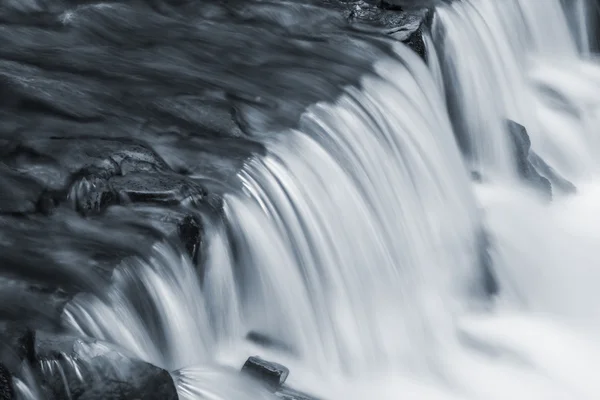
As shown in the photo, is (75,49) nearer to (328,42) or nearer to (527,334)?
(328,42)

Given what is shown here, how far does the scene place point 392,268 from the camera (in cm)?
664

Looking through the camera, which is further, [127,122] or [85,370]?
[127,122]

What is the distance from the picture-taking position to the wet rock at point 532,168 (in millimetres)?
8367

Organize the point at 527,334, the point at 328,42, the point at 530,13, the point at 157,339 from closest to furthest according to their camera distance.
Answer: the point at 157,339 → the point at 527,334 → the point at 328,42 → the point at 530,13

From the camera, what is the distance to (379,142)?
7105 millimetres

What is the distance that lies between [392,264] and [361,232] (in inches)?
10.9

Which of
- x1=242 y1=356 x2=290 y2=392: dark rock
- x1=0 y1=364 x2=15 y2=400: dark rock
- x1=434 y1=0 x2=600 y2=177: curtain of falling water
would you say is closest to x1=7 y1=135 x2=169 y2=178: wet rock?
x1=242 y1=356 x2=290 y2=392: dark rock

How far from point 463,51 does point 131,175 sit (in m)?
3.54

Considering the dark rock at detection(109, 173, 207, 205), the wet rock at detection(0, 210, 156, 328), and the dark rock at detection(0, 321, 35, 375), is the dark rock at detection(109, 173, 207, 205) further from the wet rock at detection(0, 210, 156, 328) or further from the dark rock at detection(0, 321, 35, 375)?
the dark rock at detection(0, 321, 35, 375)

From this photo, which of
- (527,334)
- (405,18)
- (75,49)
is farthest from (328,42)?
(527,334)

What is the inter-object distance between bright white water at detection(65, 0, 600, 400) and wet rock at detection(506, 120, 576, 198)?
0.25ft

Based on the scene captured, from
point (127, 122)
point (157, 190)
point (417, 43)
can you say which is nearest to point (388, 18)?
point (417, 43)

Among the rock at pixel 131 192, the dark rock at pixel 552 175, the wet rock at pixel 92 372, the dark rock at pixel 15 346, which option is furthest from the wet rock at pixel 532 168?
the dark rock at pixel 15 346

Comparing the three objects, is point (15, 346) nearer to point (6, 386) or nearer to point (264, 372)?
point (6, 386)
